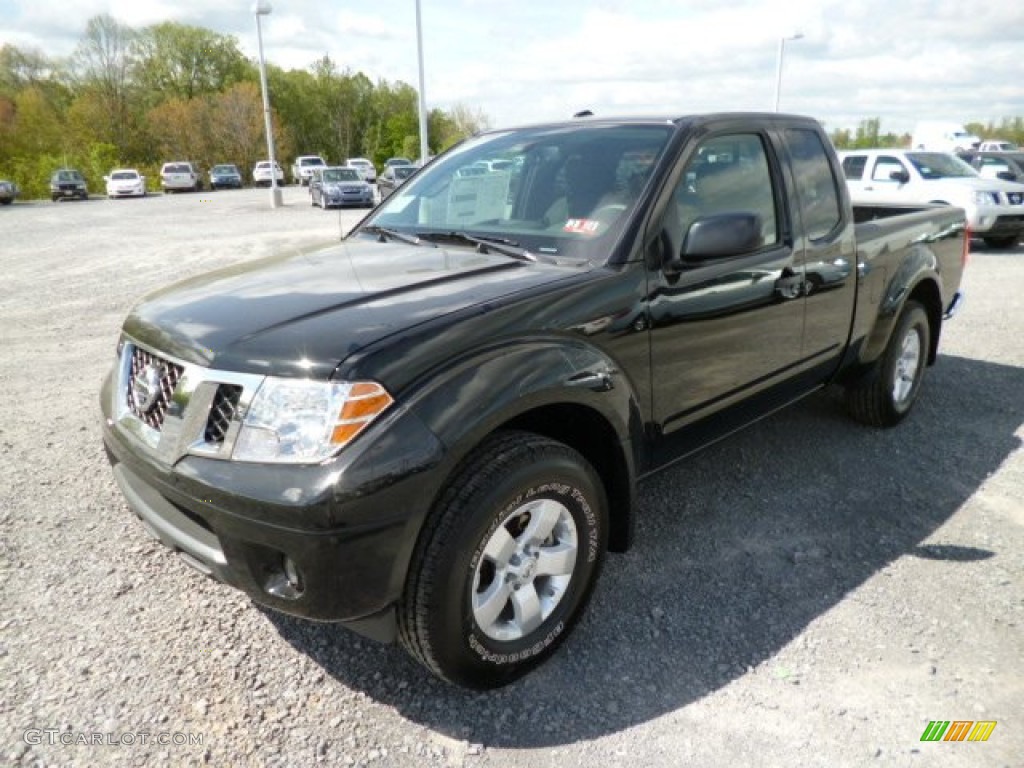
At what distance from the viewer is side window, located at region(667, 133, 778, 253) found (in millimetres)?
2998

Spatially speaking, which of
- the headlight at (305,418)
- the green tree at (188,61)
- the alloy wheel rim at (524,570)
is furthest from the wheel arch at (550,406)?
the green tree at (188,61)

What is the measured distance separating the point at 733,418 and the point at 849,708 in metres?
1.30

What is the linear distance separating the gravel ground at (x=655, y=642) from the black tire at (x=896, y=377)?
19 cm

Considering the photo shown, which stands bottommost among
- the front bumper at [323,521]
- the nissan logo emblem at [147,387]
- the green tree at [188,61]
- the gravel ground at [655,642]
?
the gravel ground at [655,642]

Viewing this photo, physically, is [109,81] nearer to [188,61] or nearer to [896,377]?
[188,61]

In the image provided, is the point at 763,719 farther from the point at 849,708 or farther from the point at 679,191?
the point at 679,191

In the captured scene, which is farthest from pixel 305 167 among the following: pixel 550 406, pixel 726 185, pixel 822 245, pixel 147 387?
pixel 550 406

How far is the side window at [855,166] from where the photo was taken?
13609 mm

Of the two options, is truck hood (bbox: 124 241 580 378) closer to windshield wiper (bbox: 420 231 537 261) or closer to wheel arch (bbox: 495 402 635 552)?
windshield wiper (bbox: 420 231 537 261)

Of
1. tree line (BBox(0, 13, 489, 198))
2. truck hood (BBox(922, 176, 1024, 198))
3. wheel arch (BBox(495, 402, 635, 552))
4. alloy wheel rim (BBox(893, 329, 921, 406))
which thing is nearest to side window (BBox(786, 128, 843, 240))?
alloy wheel rim (BBox(893, 329, 921, 406))

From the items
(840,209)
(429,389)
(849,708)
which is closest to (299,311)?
(429,389)

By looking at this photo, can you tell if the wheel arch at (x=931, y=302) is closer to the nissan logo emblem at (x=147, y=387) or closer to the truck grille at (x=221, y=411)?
the truck grille at (x=221, y=411)

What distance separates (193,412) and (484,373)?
2.73ft

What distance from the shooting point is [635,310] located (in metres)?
2.72
